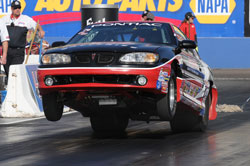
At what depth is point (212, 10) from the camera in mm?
30922

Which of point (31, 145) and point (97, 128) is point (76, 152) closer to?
point (31, 145)

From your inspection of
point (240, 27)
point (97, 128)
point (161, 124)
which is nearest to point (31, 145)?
point (97, 128)

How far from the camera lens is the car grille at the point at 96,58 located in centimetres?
1007

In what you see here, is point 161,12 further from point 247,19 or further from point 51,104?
point 51,104

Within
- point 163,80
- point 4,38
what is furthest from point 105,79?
point 4,38

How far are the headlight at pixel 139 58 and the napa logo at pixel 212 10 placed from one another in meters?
21.0

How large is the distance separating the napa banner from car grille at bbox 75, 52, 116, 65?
20979 mm

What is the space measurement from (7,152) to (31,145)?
74 cm

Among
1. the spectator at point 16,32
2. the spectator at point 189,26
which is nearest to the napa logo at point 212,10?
the spectator at point 189,26

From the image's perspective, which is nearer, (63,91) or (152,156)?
(152,156)

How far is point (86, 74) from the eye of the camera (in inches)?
394

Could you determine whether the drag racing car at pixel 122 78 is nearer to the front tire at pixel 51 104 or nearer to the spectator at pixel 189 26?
the front tire at pixel 51 104

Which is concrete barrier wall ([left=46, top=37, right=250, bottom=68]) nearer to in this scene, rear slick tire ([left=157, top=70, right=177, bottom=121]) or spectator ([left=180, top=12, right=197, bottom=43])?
spectator ([left=180, top=12, right=197, bottom=43])

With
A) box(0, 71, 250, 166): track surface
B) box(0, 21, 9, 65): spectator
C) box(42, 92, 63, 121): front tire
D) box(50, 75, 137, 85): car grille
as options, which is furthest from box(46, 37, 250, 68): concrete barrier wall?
box(50, 75, 137, 85): car grille
